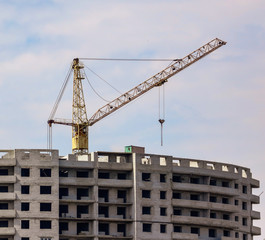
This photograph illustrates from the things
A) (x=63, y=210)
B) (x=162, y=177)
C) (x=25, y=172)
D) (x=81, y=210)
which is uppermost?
(x=162, y=177)

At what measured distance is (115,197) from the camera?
5581 inches

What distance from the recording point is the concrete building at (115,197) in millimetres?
135250

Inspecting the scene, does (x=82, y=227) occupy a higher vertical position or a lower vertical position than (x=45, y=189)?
lower

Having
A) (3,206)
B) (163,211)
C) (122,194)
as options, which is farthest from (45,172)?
(163,211)

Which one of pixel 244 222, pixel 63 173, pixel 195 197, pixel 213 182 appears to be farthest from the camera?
pixel 244 222

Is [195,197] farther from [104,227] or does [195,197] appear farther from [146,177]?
[104,227]

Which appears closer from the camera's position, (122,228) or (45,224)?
(45,224)

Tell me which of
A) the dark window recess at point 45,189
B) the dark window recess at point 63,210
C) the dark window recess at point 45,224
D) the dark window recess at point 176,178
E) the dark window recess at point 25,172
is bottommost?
the dark window recess at point 45,224

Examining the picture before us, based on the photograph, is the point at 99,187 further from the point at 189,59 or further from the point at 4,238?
the point at 189,59

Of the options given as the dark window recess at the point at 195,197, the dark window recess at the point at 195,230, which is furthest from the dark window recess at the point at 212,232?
the dark window recess at the point at 195,197

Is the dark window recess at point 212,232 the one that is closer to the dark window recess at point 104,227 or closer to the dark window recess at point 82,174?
the dark window recess at point 104,227

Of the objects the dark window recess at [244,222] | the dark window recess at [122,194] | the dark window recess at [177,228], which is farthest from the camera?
the dark window recess at [244,222]

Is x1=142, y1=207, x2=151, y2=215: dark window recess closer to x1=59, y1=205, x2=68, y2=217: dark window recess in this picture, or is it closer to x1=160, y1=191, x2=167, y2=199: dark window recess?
x1=160, y1=191, x2=167, y2=199: dark window recess

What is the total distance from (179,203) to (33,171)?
80.9 ft
